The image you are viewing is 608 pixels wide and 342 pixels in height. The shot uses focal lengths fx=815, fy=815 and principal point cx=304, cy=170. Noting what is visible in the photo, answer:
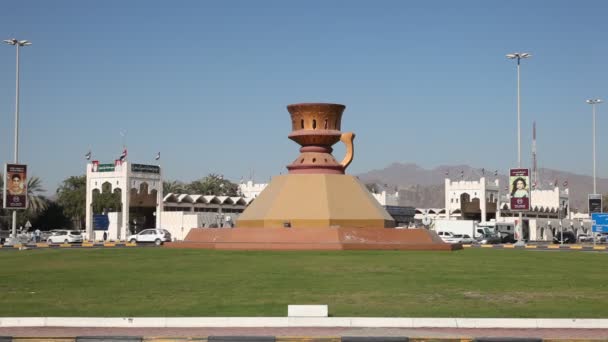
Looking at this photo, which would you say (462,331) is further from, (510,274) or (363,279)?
(510,274)

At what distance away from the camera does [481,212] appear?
99.1m

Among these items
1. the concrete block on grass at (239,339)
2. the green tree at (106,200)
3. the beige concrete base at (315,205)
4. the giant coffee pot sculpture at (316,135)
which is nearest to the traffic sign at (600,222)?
the beige concrete base at (315,205)

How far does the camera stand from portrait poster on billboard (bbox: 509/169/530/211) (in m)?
54.3

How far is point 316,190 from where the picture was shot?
127 feet

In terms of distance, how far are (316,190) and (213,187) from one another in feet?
270

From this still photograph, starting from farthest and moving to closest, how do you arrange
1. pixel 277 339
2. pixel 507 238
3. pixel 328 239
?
pixel 507 238 < pixel 328 239 < pixel 277 339

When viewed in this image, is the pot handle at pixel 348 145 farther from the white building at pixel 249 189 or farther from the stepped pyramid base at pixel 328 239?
the white building at pixel 249 189

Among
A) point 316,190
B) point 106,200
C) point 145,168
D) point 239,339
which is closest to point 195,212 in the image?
point 145,168

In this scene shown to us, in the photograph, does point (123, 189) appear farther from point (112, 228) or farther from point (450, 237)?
point (450, 237)

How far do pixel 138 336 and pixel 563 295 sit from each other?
398 inches

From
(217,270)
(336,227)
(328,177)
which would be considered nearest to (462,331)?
(217,270)

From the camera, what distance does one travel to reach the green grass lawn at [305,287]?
15844 mm

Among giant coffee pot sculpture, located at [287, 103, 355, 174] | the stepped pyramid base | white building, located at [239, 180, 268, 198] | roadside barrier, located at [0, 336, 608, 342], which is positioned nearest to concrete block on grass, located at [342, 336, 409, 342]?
roadside barrier, located at [0, 336, 608, 342]

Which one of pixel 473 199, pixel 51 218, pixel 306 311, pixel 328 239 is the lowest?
pixel 306 311
